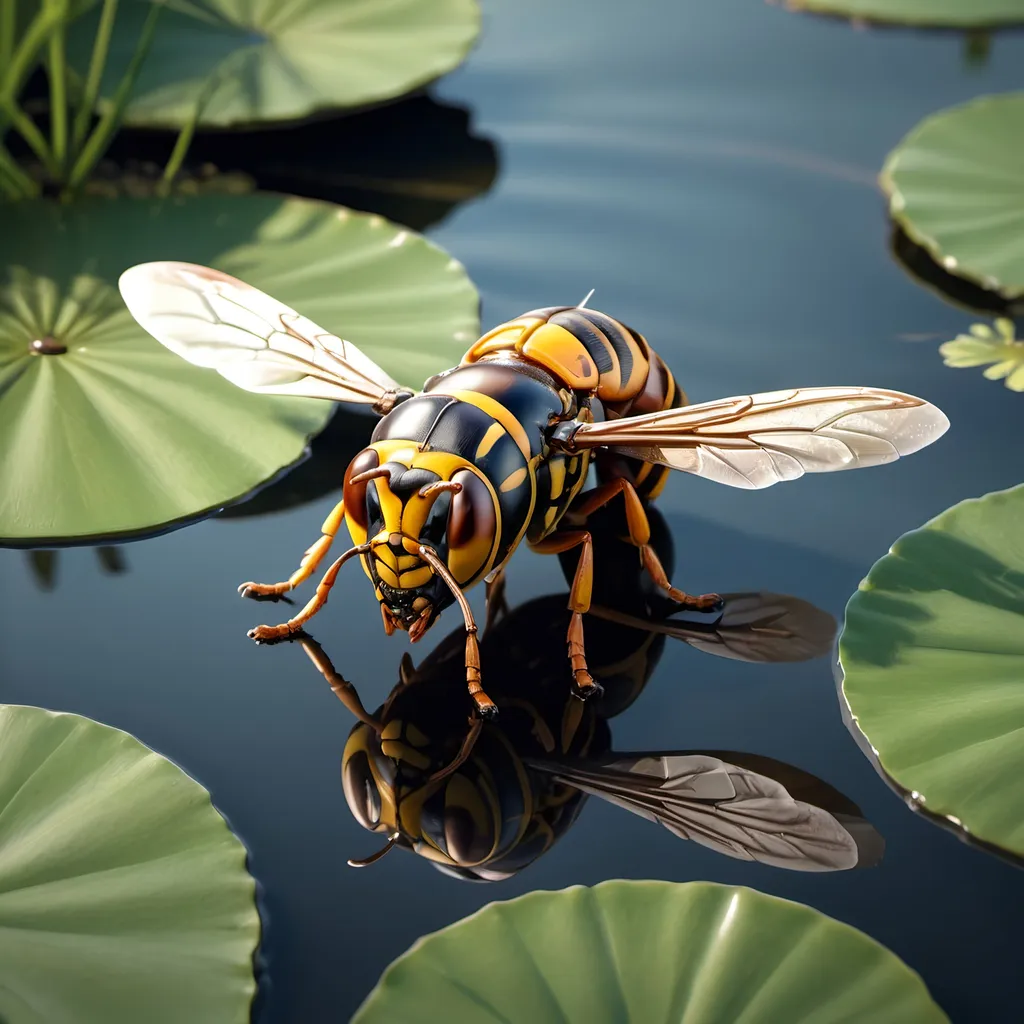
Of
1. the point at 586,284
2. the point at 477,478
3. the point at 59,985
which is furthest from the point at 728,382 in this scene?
the point at 59,985

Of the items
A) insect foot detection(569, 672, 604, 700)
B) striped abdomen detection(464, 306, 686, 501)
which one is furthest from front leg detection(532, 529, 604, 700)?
striped abdomen detection(464, 306, 686, 501)

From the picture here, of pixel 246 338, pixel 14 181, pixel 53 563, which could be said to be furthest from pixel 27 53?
pixel 53 563

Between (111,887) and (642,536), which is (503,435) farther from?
(111,887)

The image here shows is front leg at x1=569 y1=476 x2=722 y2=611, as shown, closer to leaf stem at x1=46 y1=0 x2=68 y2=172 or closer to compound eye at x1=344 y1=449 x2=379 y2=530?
compound eye at x1=344 y1=449 x2=379 y2=530

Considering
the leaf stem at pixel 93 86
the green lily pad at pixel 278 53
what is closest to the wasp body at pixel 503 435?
the leaf stem at pixel 93 86

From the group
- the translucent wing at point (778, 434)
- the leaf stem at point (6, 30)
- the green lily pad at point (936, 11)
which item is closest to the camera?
the translucent wing at point (778, 434)

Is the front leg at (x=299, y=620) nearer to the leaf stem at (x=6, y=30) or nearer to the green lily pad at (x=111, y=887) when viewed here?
the green lily pad at (x=111, y=887)
